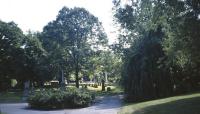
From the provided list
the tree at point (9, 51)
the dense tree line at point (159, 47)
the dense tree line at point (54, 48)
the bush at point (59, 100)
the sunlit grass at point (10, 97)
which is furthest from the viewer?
the dense tree line at point (54, 48)

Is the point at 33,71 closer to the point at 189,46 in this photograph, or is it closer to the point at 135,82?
the point at 135,82

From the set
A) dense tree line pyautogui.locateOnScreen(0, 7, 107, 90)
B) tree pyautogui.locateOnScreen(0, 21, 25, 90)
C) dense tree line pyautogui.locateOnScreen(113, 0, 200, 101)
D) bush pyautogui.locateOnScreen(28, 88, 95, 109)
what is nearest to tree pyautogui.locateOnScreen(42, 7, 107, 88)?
dense tree line pyautogui.locateOnScreen(0, 7, 107, 90)

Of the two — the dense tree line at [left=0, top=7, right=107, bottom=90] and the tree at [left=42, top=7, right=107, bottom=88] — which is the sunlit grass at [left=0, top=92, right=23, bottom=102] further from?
the tree at [left=42, top=7, right=107, bottom=88]

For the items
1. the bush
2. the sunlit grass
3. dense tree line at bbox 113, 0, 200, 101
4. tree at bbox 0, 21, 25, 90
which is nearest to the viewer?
dense tree line at bbox 113, 0, 200, 101

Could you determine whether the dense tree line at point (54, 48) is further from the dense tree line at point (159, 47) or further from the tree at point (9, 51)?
the dense tree line at point (159, 47)

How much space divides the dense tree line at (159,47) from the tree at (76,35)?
855 centimetres

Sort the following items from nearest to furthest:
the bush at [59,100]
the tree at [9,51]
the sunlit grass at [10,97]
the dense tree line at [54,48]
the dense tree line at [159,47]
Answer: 1. the dense tree line at [159,47]
2. the bush at [59,100]
3. the sunlit grass at [10,97]
4. the tree at [9,51]
5. the dense tree line at [54,48]

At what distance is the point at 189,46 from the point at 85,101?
13.6 meters

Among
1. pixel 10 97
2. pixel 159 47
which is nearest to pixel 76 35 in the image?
pixel 10 97

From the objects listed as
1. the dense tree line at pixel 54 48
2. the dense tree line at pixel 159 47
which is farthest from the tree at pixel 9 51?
the dense tree line at pixel 159 47

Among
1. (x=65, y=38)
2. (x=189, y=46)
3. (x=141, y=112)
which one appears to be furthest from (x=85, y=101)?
(x=65, y=38)

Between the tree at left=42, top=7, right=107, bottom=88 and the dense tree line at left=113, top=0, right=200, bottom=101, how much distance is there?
8.55 metres

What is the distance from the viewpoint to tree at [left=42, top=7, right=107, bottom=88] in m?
64.2

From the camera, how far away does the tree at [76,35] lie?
64250 mm
